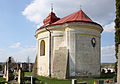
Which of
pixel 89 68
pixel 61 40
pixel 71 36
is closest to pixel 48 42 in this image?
pixel 61 40

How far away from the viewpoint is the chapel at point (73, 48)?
17891 millimetres

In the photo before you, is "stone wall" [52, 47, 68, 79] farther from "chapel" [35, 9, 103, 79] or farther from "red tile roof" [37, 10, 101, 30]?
"red tile roof" [37, 10, 101, 30]

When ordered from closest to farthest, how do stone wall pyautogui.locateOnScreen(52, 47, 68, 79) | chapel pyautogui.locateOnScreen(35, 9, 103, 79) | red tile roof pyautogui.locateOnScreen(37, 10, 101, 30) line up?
stone wall pyautogui.locateOnScreen(52, 47, 68, 79), chapel pyautogui.locateOnScreen(35, 9, 103, 79), red tile roof pyautogui.locateOnScreen(37, 10, 101, 30)

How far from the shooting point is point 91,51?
742 inches

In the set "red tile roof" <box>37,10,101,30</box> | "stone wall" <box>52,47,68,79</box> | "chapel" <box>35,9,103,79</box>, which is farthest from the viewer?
"red tile roof" <box>37,10,101,30</box>

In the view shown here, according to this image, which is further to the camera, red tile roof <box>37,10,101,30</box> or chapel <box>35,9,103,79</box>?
red tile roof <box>37,10,101,30</box>

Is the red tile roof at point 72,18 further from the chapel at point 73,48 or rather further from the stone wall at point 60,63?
the stone wall at point 60,63

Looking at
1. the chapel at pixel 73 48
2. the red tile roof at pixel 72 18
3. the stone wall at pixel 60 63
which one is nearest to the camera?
the stone wall at pixel 60 63

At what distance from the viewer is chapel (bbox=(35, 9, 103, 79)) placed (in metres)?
17.9

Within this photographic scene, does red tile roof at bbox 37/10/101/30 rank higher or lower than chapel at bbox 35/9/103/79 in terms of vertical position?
higher

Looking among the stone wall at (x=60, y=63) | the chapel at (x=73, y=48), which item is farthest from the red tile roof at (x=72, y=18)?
the stone wall at (x=60, y=63)

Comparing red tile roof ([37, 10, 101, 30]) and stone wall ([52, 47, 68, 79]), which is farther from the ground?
red tile roof ([37, 10, 101, 30])

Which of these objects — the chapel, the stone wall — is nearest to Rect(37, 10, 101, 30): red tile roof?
the chapel

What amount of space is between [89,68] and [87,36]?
4.01 m
